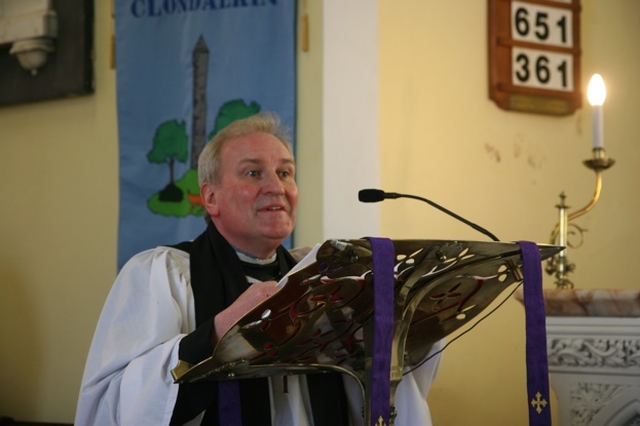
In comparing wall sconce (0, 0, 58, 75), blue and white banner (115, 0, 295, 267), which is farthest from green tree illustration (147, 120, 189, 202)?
wall sconce (0, 0, 58, 75)

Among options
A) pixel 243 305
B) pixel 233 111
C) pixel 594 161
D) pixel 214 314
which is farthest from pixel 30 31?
pixel 243 305

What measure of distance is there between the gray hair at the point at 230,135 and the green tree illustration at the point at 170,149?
1485 millimetres

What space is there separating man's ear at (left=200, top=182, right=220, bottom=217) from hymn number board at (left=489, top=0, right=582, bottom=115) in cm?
208

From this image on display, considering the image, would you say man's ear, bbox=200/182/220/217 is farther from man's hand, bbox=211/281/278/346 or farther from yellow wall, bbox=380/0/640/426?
yellow wall, bbox=380/0/640/426

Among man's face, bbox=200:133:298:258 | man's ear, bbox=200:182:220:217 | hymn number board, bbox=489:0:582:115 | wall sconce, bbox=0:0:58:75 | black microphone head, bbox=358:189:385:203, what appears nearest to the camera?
black microphone head, bbox=358:189:385:203

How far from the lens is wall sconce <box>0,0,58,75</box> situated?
4637 mm

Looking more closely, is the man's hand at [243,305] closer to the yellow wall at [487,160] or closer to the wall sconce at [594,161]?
the wall sconce at [594,161]

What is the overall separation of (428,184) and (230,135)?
1689mm

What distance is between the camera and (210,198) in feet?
9.32

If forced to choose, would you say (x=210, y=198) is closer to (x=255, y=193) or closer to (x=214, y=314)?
(x=255, y=193)

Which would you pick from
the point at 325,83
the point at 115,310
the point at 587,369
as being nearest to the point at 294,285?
the point at 115,310

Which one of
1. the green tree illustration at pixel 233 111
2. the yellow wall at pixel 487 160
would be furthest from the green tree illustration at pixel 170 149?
the yellow wall at pixel 487 160

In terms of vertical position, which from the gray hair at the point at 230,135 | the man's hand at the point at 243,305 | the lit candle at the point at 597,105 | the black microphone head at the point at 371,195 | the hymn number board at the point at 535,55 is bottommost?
the man's hand at the point at 243,305

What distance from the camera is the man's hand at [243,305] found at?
7.07 ft
